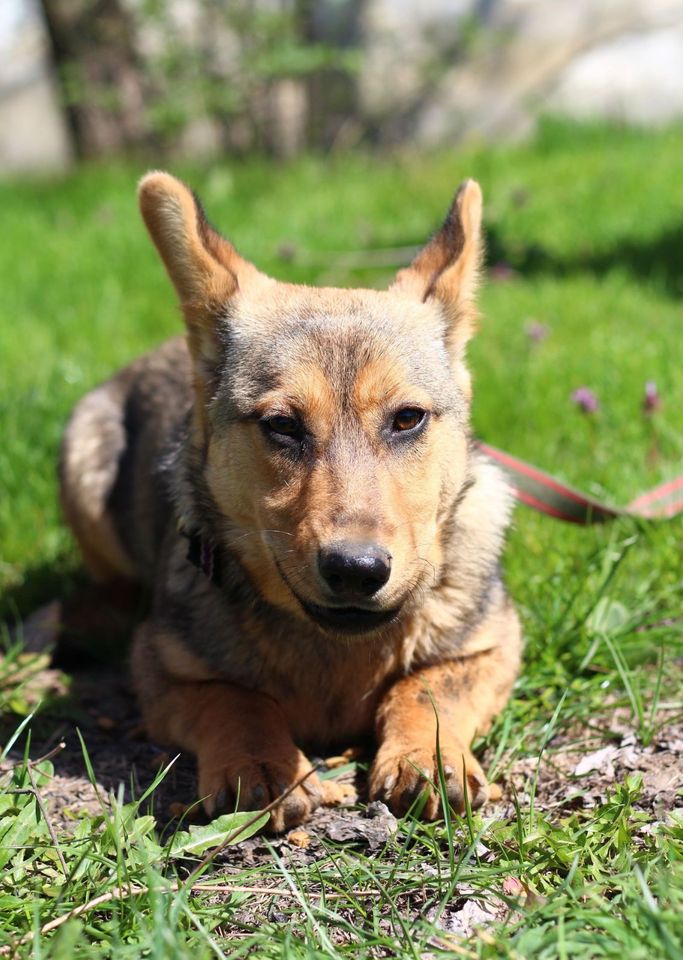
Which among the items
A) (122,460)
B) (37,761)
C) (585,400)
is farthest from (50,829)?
(585,400)

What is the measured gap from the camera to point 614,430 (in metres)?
4.97

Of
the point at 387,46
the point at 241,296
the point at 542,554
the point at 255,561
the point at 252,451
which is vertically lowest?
the point at 542,554

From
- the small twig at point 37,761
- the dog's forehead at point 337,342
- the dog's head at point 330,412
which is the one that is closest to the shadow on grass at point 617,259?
the dog's head at point 330,412

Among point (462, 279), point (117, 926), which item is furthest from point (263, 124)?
point (117, 926)

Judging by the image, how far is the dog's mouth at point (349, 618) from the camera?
A: 2738 millimetres

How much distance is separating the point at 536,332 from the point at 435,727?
10.8 ft

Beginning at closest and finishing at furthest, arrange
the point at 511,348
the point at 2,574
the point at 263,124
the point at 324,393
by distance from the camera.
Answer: the point at 324,393 → the point at 2,574 → the point at 511,348 → the point at 263,124

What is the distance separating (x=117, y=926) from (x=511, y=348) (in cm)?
442

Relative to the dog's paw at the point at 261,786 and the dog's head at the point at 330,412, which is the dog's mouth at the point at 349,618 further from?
the dog's paw at the point at 261,786

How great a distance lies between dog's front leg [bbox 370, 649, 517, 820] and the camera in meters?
2.74

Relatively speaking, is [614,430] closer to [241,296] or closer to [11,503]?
[241,296]

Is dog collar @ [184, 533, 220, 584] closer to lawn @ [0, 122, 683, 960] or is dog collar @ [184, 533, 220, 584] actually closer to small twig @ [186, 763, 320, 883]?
lawn @ [0, 122, 683, 960]

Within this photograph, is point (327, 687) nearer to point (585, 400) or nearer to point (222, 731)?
point (222, 731)

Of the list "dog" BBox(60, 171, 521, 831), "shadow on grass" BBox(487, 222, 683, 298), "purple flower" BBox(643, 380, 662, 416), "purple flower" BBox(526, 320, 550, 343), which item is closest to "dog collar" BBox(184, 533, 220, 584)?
"dog" BBox(60, 171, 521, 831)
